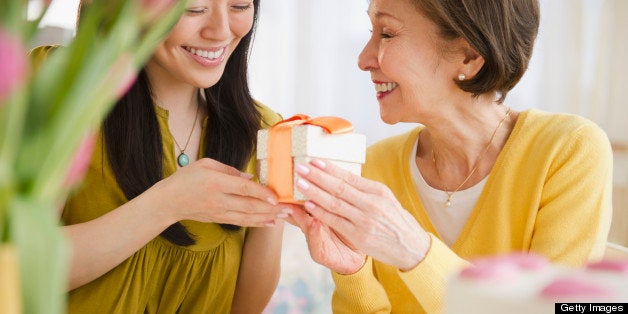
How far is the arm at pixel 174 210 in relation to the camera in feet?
4.10

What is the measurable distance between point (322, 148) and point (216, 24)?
0.53 meters

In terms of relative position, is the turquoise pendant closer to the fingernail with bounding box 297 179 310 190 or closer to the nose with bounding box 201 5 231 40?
the nose with bounding box 201 5 231 40

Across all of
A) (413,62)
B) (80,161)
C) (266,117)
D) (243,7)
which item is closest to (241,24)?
(243,7)

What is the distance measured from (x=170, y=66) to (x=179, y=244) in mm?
410

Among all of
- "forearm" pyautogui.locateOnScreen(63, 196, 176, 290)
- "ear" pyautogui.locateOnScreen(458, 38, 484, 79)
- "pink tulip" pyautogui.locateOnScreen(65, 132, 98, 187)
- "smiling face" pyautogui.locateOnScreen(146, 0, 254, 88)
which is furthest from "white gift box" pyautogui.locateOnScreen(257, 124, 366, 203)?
"pink tulip" pyautogui.locateOnScreen(65, 132, 98, 187)

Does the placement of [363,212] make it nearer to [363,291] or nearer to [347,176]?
[347,176]

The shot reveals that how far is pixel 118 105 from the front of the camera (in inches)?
61.2

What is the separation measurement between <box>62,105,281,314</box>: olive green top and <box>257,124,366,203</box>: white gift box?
0.40m

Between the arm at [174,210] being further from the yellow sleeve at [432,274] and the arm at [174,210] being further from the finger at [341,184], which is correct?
the yellow sleeve at [432,274]

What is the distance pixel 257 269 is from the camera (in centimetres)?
162

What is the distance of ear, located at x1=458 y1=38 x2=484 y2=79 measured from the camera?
5.11 feet

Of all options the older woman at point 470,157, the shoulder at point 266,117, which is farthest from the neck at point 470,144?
the shoulder at point 266,117

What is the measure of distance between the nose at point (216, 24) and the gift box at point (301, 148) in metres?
0.39

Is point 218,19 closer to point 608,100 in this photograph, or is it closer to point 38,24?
point 38,24
